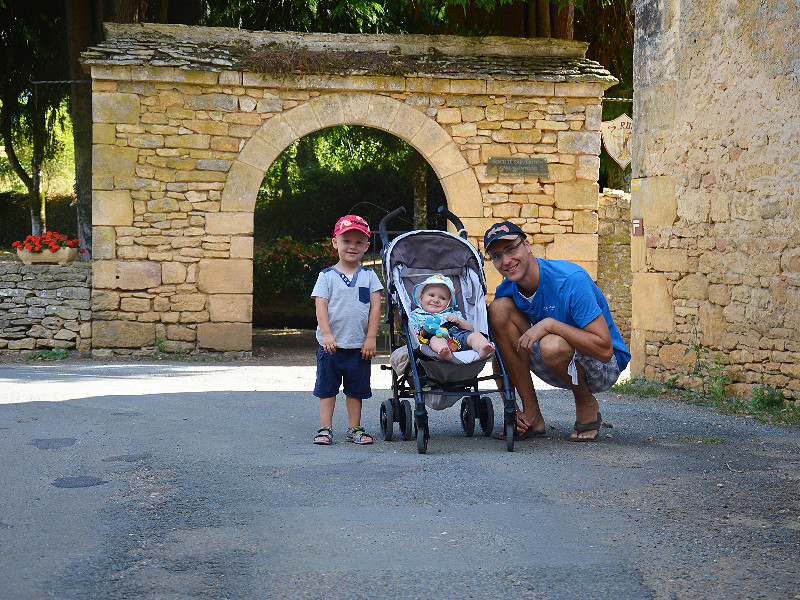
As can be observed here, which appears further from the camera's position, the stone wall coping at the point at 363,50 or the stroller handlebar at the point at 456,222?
the stone wall coping at the point at 363,50

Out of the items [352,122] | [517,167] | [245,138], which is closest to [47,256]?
[245,138]

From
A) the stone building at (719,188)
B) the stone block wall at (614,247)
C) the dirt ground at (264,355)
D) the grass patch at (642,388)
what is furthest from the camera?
the stone block wall at (614,247)

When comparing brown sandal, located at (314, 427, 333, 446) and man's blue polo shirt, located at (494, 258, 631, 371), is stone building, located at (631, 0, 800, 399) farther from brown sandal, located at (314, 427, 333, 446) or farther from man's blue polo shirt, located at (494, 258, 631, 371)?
brown sandal, located at (314, 427, 333, 446)

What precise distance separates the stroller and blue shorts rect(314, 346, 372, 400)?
17 cm

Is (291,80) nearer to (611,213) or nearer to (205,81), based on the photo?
(205,81)

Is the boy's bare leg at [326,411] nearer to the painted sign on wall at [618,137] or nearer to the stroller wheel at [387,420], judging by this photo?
the stroller wheel at [387,420]

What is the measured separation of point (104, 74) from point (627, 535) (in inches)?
371

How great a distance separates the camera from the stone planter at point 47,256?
1134 centimetres

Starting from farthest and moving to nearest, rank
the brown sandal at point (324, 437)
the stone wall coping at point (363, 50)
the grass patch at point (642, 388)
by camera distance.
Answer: the stone wall coping at point (363, 50) → the grass patch at point (642, 388) → the brown sandal at point (324, 437)

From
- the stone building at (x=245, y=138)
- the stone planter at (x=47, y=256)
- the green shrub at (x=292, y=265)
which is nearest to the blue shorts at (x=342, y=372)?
the stone building at (x=245, y=138)

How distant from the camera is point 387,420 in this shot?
5.32m

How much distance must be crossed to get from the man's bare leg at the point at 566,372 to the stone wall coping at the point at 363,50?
22.4 ft

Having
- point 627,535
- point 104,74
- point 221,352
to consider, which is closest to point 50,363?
point 221,352

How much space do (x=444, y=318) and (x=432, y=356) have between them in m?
0.26
